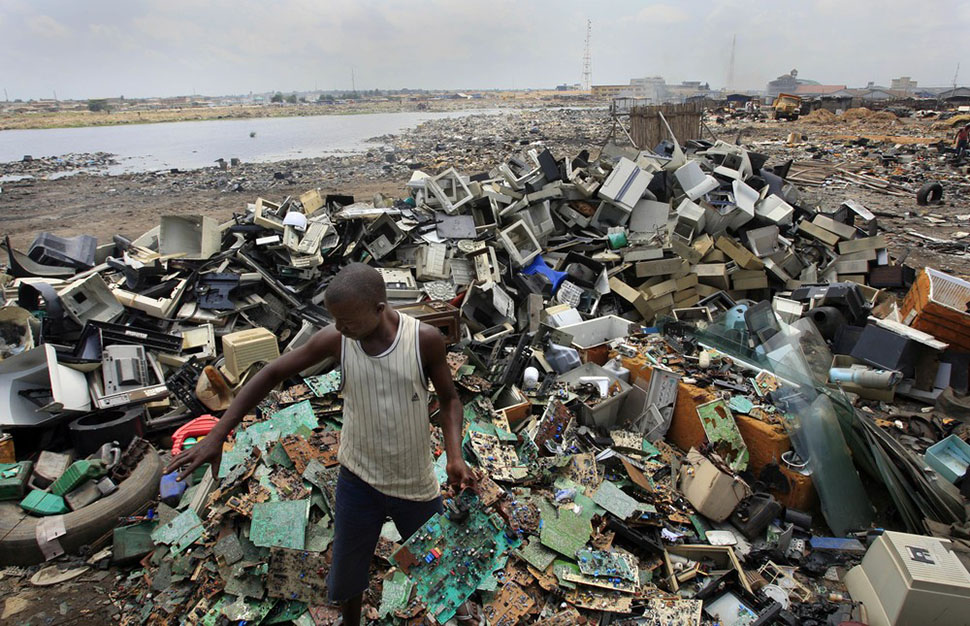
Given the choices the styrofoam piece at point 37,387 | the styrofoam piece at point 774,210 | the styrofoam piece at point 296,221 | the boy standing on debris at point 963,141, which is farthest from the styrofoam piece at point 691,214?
the boy standing on debris at point 963,141

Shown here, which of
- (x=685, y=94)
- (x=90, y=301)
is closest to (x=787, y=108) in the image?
(x=685, y=94)

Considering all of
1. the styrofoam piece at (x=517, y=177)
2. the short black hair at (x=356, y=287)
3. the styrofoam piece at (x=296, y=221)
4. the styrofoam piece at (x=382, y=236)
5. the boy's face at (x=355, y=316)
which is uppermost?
the styrofoam piece at (x=517, y=177)

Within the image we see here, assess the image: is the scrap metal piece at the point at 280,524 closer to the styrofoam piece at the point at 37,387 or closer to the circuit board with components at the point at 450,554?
the circuit board with components at the point at 450,554

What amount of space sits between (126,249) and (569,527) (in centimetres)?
610

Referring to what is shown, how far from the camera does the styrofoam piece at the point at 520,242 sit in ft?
21.3

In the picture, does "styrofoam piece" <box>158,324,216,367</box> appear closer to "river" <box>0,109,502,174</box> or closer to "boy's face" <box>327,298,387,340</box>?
"boy's face" <box>327,298,387,340</box>

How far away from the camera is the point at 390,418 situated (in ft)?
6.26

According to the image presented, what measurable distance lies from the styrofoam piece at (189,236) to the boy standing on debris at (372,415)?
483 centimetres

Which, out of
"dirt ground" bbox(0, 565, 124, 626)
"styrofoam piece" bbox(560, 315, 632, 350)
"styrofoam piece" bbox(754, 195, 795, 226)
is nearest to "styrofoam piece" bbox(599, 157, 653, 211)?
"styrofoam piece" bbox(754, 195, 795, 226)

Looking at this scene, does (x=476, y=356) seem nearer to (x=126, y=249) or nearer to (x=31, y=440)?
(x=31, y=440)

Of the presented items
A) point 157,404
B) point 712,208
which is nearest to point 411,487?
point 157,404

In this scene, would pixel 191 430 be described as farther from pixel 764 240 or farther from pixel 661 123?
pixel 661 123

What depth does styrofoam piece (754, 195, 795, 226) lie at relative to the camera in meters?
7.51

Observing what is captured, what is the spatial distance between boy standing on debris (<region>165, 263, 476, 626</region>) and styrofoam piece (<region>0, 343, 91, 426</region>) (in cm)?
299
